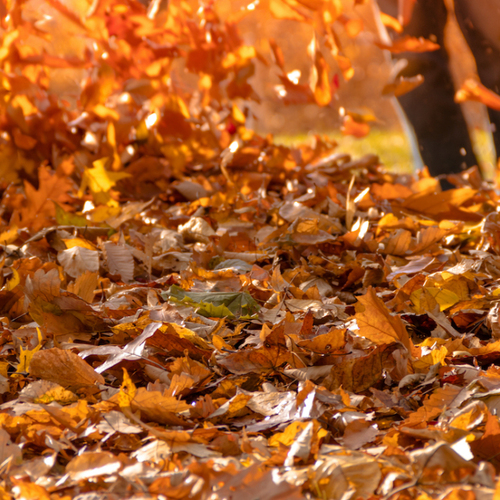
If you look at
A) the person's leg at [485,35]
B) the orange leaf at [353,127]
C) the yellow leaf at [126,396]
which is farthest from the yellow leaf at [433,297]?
the person's leg at [485,35]

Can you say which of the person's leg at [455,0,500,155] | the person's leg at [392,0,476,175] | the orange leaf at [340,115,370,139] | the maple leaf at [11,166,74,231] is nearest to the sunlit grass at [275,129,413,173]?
the person's leg at [392,0,476,175]

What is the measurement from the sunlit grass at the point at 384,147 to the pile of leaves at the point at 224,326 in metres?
1.42

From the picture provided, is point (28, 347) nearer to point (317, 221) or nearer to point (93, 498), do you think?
point (93, 498)

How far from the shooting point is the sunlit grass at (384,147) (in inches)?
127

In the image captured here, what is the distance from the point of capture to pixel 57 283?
2.86 feet

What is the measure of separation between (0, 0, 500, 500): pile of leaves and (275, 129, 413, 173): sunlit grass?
Answer: 1421 millimetres

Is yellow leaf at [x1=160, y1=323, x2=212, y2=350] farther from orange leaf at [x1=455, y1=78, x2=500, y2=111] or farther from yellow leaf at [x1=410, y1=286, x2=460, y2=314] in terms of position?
orange leaf at [x1=455, y1=78, x2=500, y2=111]

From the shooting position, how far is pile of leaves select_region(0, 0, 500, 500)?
22.0 inches

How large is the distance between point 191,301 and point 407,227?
2.13ft

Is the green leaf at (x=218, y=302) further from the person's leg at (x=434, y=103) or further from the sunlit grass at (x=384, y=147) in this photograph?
the sunlit grass at (x=384, y=147)

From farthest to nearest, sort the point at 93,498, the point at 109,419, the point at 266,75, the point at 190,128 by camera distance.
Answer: the point at 266,75, the point at 190,128, the point at 109,419, the point at 93,498

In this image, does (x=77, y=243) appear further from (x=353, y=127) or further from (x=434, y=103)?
(x=434, y=103)

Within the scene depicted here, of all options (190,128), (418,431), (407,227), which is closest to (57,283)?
(418,431)

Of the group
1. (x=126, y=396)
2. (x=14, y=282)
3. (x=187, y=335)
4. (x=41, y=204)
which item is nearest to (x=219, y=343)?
(x=187, y=335)
